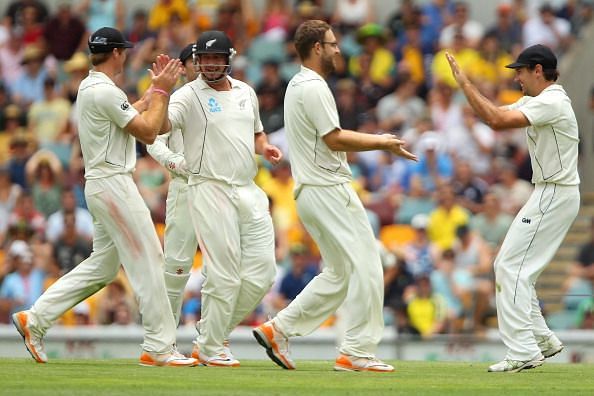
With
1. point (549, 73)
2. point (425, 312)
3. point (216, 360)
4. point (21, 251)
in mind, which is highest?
point (549, 73)

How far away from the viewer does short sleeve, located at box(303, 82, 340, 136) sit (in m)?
12.0

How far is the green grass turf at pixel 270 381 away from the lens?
10.5 meters

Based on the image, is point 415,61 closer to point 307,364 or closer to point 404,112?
point 404,112

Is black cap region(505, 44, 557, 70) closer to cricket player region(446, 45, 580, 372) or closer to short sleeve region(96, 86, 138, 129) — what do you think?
cricket player region(446, 45, 580, 372)

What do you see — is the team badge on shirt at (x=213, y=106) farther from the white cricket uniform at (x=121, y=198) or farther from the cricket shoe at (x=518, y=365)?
the cricket shoe at (x=518, y=365)

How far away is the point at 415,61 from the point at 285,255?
4.42 m

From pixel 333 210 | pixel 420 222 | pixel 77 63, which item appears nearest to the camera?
pixel 333 210

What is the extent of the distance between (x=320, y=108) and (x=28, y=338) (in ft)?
9.95

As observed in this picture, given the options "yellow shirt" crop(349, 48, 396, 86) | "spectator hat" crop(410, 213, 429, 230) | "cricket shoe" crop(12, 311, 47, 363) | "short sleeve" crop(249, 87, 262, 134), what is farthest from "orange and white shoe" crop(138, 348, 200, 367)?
"yellow shirt" crop(349, 48, 396, 86)

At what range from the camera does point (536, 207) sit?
12219mm

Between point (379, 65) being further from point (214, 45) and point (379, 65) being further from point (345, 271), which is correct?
point (345, 271)

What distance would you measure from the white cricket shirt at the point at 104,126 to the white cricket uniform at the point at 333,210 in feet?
4.15

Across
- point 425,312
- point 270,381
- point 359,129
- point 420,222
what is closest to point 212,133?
point 270,381

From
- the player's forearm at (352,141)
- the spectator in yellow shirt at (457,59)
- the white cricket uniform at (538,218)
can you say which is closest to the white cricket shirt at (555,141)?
the white cricket uniform at (538,218)
